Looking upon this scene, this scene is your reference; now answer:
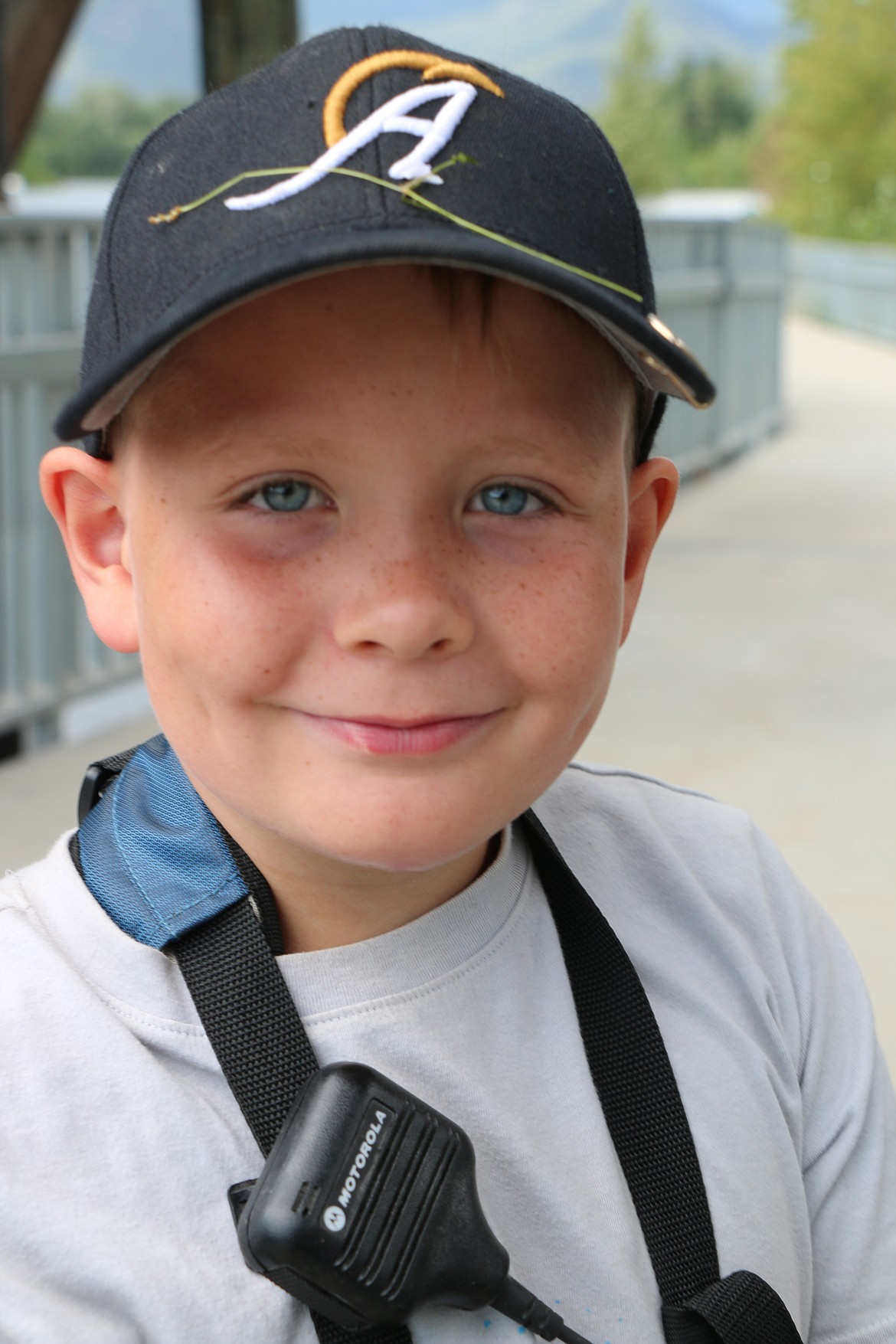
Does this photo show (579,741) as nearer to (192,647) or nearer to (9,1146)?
(192,647)

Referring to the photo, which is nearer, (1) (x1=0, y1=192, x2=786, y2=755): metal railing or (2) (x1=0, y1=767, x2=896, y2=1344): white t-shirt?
(2) (x1=0, y1=767, x2=896, y2=1344): white t-shirt

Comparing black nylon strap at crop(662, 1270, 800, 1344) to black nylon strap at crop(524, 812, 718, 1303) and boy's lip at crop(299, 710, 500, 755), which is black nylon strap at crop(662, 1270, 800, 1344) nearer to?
black nylon strap at crop(524, 812, 718, 1303)

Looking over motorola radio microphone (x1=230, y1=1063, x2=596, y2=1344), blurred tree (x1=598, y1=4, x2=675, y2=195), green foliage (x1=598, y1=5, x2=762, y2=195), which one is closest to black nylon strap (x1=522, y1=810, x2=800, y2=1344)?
motorola radio microphone (x1=230, y1=1063, x2=596, y2=1344)

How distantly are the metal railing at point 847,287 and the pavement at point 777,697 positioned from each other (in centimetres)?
1129

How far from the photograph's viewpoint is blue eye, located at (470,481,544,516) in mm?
1139

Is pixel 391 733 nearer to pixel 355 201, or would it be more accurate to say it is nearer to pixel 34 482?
pixel 355 201

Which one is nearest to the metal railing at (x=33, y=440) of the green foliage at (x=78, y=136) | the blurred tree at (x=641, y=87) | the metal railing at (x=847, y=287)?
the metal railing at (x=847, y=287)

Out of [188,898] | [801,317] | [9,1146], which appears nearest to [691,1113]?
[188,898]

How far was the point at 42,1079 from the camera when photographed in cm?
113

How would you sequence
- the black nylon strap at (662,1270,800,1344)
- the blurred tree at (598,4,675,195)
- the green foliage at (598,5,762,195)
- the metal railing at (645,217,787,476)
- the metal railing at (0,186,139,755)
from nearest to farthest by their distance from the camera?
the black nylon strap at (662,1270,800,1344)
the metal railing at (0,186,139,755)
the metal railing at (645,217,787,476)
the green foliage at (598,5,762,195)
the blurred tree at (598,4,675,195)

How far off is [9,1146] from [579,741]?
1.74 ft

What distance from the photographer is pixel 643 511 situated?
1.42 meters

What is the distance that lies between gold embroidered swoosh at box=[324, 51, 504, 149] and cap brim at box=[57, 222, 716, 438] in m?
0.10

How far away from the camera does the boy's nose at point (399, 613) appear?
3.54 feet
